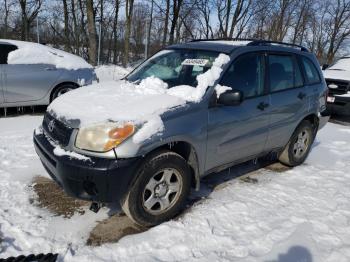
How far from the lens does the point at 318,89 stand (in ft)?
18.5

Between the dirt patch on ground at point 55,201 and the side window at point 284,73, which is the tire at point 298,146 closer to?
the side window at point 284,73

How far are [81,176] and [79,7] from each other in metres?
26.6

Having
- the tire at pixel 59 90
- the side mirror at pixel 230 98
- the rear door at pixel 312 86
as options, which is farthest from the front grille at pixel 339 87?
the side mirror at pixel 230 98

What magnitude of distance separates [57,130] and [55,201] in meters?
0.91

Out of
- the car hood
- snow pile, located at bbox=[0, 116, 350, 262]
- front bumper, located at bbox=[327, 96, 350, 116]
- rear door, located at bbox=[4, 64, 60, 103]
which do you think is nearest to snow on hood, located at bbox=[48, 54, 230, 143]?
snow pile, located at bbox=[0, 116, 350, 262]

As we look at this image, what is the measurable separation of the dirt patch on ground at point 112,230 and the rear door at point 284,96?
2.18m

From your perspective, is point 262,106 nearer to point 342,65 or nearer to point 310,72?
point 310,72

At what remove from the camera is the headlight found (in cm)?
313

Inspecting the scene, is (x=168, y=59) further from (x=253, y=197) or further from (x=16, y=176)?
(x=16, y=176)

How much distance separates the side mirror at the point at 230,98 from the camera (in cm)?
378

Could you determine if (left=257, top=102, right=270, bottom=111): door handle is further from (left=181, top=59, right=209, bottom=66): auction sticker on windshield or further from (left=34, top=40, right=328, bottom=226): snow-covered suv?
(left=181, top=59, right=209, bottom=66): auction sticker on windshield

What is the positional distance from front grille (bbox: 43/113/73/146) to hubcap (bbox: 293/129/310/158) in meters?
3.59

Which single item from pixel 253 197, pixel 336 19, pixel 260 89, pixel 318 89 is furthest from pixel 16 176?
pixel 336 19

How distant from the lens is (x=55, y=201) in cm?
398
